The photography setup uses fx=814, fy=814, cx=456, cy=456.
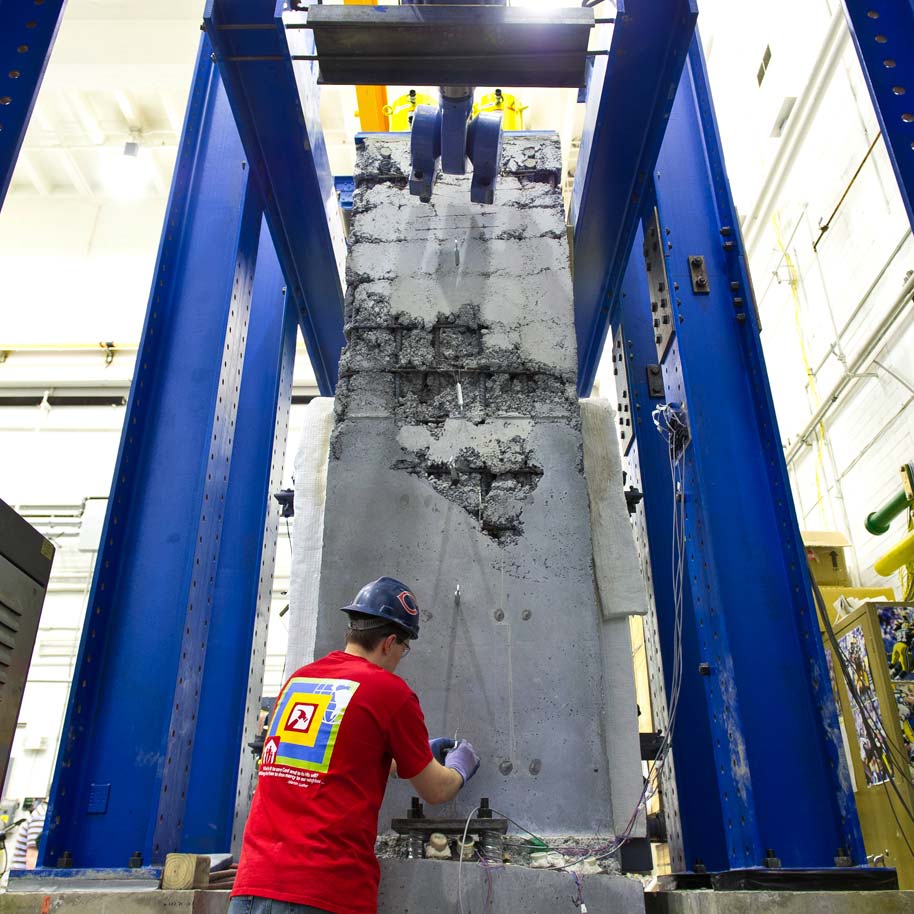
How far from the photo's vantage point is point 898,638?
4.48m

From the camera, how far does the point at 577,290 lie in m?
3.91

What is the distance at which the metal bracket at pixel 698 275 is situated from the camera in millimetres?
3031

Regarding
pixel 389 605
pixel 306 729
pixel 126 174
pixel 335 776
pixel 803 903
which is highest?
pixel 126 174

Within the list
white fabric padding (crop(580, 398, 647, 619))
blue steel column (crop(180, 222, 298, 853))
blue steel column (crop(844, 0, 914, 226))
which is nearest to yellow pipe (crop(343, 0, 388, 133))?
blue steel column (crop(180, 222, 298, 853))

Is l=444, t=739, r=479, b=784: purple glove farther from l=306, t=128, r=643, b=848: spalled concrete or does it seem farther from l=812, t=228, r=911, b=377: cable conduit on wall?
l=812, t=228, r=911, b=377: cable conduit on wall

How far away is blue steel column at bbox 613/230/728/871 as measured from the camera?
2.96 metres

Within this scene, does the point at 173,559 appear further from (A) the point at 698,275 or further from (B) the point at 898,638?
(B) the point at 898,638

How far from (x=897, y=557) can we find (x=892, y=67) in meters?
3.64

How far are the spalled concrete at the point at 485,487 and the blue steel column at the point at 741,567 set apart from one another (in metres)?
0.31

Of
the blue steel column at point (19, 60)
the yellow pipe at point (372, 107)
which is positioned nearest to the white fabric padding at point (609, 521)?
the blue steel column at point (19, 60)

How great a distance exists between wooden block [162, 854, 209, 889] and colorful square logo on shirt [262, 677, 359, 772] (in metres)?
0.43

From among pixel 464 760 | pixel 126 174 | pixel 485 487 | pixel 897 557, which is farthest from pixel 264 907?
pixel 126 174

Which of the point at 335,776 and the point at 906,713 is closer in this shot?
the point at 335,776

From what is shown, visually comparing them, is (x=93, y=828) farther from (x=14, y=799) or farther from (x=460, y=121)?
(x=14, y=799)
